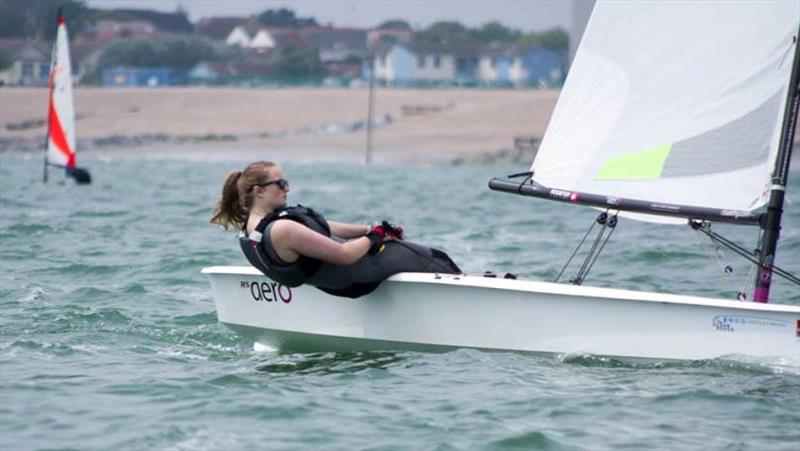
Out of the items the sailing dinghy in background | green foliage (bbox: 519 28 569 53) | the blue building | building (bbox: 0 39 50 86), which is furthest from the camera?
the blue building

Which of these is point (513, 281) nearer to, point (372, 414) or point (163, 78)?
point (372, 414)

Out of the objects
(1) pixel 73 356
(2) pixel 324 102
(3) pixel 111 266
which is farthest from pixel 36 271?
(2) pixel 324 102

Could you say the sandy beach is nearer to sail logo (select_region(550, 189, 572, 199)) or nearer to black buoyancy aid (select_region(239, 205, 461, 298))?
sail logo (select_region(550, 189, 572, 199))

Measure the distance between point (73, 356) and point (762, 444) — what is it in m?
3.30

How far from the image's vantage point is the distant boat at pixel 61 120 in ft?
74.4

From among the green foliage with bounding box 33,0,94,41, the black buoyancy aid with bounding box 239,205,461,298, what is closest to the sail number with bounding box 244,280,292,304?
the black buoyancy aid with bounding box 239,205,461,298

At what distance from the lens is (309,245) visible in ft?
20.8

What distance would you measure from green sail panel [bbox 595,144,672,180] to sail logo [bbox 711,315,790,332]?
0.96 m

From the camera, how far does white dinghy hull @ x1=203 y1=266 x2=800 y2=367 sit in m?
6.11

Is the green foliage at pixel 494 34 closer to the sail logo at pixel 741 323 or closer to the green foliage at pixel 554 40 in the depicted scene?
the green foliage at pixel 554 40

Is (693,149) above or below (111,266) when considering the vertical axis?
above

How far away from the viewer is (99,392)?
6.04m

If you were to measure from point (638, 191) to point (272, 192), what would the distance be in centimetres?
172

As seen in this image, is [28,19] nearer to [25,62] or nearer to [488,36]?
[25,62]
